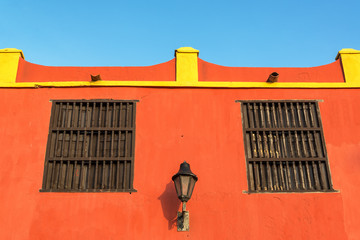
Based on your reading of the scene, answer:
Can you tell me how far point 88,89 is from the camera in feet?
27.0

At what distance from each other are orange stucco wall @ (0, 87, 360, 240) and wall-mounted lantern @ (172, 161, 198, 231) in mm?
160

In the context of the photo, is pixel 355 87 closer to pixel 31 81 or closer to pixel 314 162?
pixel 314 162

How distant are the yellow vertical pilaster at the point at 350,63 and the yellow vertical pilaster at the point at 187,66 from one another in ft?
10.6

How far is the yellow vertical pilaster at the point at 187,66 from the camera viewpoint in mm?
8359

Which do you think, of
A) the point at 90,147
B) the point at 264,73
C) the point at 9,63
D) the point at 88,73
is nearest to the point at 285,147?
the point at 264,73

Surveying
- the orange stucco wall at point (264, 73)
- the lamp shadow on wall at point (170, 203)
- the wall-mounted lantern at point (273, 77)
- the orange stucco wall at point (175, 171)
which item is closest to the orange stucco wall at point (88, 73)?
the orange stucco wall at point (175, 171)

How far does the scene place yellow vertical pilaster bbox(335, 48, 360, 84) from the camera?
27.8ft

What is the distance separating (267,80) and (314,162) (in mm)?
1988

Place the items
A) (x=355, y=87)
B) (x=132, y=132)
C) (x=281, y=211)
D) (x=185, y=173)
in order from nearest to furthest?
1. (x=185, y=173)
2. (x=281, y=211)
3. (x=132, y=132)
4. (x=355, y=87)

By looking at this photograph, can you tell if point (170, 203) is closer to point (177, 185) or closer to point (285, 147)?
point (177, 185)

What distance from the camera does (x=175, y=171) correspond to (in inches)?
296

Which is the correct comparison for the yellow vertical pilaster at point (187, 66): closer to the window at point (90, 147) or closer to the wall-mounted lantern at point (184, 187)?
the window at point (90, 147)

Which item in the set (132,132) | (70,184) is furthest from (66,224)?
(132,132)

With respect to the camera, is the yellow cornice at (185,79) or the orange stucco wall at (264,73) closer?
the yellow cornice at (185,79)
